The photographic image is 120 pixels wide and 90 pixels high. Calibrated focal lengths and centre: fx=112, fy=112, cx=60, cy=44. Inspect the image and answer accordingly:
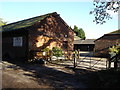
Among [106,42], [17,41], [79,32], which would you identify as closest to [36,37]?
[17,41]

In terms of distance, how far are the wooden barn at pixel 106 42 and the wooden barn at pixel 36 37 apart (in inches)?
403

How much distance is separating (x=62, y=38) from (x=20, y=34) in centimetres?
662

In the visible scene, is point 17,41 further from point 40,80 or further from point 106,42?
point 106,42

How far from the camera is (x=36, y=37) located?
15219mm

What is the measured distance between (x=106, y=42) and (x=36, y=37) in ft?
59.2

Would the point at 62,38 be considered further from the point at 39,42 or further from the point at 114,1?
the point at 114,1

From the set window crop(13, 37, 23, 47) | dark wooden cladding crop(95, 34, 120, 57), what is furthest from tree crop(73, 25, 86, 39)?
window crop(13, 37, 23, 47)

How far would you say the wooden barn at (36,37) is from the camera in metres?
14.6

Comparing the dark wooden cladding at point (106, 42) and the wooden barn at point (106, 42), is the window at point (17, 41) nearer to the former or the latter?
the wooden barn at point (106, 42)

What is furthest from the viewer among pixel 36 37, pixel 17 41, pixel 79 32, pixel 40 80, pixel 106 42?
pixel 79 32

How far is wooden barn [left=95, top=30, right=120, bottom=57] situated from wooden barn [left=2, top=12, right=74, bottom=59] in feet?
33.6

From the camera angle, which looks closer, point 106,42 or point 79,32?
point 106,42

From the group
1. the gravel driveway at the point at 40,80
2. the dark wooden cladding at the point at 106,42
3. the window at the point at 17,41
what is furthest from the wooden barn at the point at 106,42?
the gravel driveway at the point at 40,80

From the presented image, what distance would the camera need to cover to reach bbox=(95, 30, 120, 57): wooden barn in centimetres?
2516
